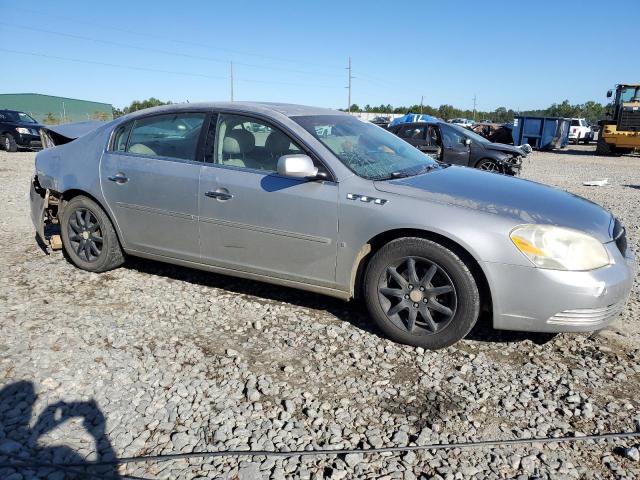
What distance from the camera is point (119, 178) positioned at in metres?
4.39

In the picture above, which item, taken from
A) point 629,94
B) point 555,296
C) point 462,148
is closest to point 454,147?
point 462,148

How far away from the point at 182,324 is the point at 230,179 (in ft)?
3.70

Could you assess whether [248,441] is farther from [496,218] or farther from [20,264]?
[20,264]

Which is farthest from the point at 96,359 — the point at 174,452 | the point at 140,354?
the point at 174,452

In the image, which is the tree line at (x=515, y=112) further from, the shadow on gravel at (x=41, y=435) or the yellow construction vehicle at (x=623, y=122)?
the shadow on gravel at (x=41, y=435)

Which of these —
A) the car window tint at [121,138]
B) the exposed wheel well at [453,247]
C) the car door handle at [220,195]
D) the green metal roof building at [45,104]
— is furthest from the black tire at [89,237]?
the green metal roof building at [45,104]

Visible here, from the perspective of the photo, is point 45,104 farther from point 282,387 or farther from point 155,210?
point 282,387

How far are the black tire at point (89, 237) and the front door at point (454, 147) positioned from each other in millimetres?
8656

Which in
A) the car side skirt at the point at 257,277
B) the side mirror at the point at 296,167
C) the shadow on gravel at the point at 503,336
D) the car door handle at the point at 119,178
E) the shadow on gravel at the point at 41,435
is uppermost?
the side mirror at the point at 296,167

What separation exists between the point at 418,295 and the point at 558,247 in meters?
0.89

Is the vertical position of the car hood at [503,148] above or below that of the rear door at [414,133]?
below

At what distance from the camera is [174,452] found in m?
2.39

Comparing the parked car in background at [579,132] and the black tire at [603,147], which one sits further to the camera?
the parked car in background at [579,132]

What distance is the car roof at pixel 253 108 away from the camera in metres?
4.04
